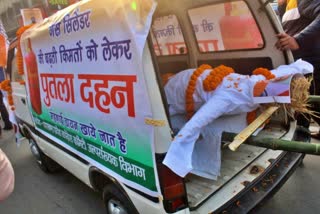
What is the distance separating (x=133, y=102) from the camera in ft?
6.54

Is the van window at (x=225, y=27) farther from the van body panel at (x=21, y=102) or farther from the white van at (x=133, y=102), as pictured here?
the van body panel at (x=21, y=102)

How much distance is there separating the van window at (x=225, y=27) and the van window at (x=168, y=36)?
0.28 metres

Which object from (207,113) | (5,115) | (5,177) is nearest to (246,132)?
(207,113)

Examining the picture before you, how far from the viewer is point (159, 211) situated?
6.70 feet

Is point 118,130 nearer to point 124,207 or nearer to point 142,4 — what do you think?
point 124,207

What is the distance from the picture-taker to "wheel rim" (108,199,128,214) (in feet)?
8.21

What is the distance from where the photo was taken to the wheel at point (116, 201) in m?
2.37

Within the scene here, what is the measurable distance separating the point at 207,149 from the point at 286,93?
78 cm

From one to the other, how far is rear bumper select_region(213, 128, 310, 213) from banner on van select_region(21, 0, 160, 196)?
631mm

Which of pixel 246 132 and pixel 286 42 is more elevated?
pixel 286 42

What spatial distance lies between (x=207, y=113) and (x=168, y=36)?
2665mm

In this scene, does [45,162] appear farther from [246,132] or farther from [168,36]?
[246,132]

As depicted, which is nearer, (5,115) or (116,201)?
(116,201)

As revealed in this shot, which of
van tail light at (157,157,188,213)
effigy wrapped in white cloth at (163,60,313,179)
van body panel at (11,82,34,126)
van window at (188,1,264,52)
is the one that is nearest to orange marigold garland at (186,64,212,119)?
effigy wrapped in white cloth at (163,60,313,179)
